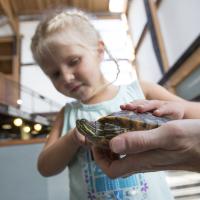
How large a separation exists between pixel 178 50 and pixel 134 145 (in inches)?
107

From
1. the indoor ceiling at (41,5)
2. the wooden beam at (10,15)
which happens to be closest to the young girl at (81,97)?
the wooden beam at (10,15)

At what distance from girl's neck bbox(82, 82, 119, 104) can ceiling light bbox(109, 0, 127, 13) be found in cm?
478

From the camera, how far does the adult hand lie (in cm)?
36

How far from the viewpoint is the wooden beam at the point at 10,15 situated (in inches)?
213

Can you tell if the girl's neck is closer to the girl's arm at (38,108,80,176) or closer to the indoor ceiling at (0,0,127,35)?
the girl's arm at (38,108,80,176)

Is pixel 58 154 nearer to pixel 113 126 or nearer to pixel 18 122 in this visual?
pixel 113 126

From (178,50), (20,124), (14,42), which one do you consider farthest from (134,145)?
(14,42)

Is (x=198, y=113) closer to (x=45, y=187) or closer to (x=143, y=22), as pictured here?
(x=45, y=187)

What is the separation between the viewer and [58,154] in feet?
1.80

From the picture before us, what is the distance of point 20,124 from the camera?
4273mm

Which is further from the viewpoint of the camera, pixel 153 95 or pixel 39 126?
pixel 39 126

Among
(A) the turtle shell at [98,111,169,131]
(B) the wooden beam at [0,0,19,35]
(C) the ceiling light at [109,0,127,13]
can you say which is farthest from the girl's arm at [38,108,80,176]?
(B) the wooden beam at [0,0,19,35]

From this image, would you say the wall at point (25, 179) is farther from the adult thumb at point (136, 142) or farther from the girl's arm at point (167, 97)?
the adult thumb at point (136, 142)

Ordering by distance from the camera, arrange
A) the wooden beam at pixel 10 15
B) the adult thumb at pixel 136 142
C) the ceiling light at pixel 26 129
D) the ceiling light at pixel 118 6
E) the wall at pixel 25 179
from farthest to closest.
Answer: the wooden beam at pixel 10 15 < the ceiling light at pixel 118 6 < the ceiling light at pixel 26 129 < the wall at pixel 25 179 < the adult thumb at pixel 136 142
